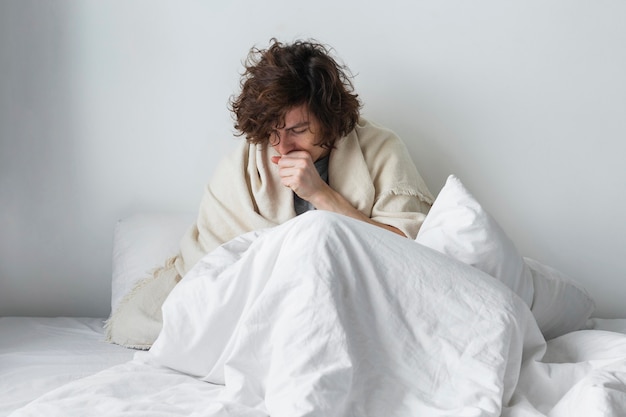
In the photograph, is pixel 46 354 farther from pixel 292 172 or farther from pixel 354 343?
pixel 354 343

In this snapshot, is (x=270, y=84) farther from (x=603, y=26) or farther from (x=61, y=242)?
(x=603, y=26)

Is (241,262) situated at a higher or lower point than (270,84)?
lower

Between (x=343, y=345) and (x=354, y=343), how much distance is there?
0.05 m

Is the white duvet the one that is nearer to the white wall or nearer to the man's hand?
the man's hand

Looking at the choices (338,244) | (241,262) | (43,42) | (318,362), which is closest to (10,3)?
(43,42)

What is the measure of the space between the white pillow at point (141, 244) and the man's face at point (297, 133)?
0.41 m

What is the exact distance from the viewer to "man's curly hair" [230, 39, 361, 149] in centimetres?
205

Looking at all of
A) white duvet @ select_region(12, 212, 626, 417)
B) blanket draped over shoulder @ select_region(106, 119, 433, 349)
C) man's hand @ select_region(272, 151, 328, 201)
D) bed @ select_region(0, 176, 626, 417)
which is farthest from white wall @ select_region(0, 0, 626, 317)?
white duvet @ select_region(12, 212, 626, 417)

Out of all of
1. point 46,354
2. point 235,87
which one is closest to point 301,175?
point 235,87

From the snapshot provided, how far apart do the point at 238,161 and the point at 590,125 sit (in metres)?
1.05

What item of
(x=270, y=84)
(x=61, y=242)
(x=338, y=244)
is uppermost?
(x=270, y=84)

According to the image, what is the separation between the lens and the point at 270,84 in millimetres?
2043

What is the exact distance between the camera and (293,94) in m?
2.06

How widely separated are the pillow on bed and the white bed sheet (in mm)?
769
